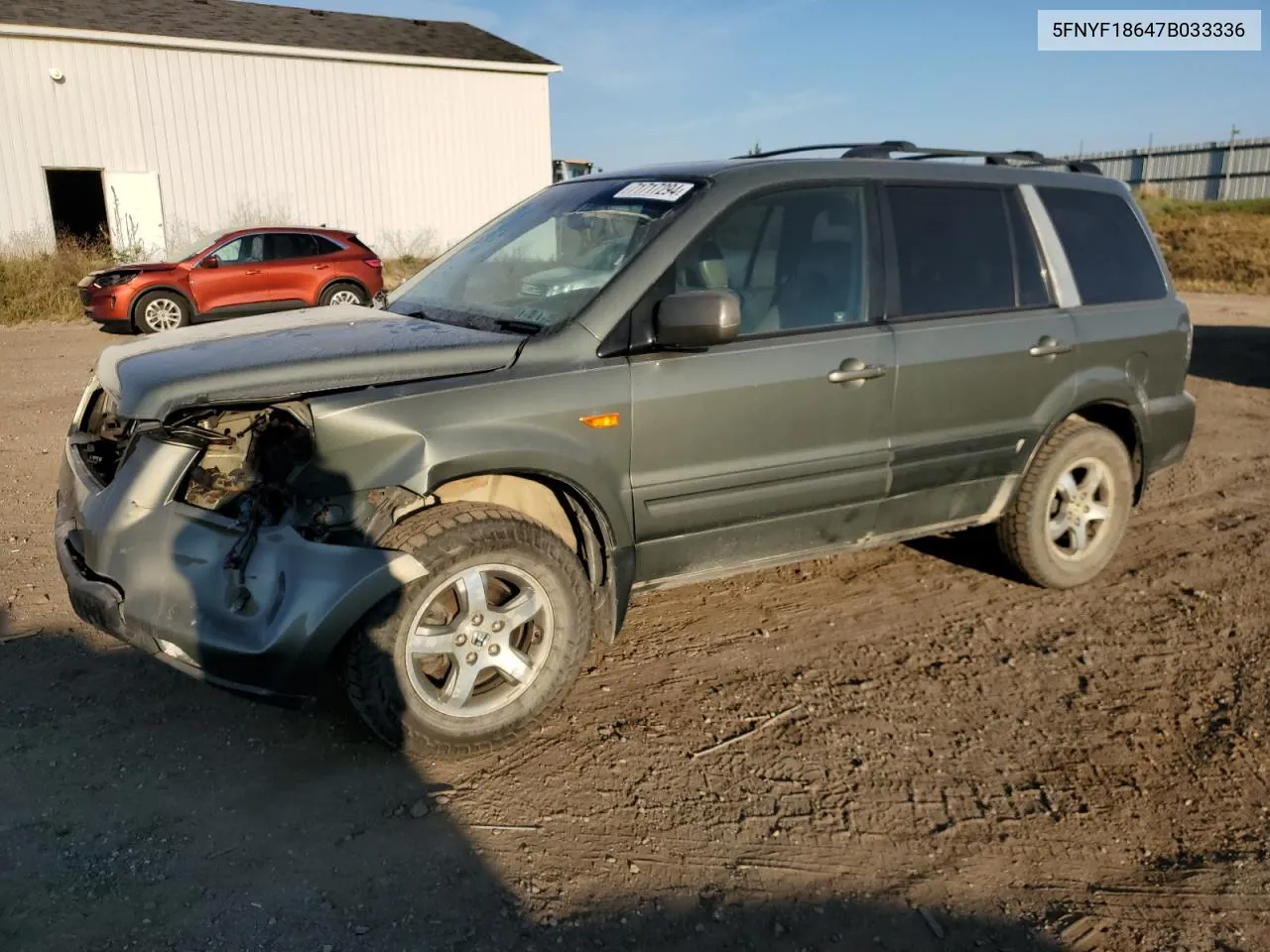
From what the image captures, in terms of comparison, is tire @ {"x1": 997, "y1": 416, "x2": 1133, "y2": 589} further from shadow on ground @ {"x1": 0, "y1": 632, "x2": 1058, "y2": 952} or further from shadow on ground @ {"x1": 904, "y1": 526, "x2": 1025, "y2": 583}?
shadow on ground @ {"x1": 0, "y1": 632, "x2": 1058, "y2": 952}

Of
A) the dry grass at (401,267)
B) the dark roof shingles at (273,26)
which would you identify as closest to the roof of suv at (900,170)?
the dry grass at (401,267)

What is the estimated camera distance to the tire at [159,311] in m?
14.0

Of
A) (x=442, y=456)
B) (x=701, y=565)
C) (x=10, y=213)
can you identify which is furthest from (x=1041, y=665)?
(x=10, y=213)

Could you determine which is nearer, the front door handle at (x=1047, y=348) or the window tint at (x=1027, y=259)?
the front door handle at (x=1047, y=348)

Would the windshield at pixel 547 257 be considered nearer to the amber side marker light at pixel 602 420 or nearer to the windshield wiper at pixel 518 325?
the windshield wiper at pixel 518 325

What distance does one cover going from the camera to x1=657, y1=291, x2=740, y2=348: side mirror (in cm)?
332

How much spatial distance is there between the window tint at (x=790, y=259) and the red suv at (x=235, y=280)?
1083 centimetres

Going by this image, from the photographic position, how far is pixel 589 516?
11.4 feet

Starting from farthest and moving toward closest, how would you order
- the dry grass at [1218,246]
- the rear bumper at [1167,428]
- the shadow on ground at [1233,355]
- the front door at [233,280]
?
the dry grass at [1218,246] < the front door at [233,280] < the shadow on ground at [1233,355] < the rear bumper at [1167,428]

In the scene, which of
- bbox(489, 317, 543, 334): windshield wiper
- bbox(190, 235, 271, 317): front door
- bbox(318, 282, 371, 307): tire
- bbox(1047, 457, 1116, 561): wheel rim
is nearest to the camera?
bbox(489, 317, 543, 334): windshield wiper

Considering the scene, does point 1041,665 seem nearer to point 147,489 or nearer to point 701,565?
point 701,565

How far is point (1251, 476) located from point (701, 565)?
512cm

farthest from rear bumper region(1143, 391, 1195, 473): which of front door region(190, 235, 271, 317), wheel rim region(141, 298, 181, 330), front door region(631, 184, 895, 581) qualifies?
front door region(190, 235, 271, 317)

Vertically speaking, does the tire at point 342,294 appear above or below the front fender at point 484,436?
below
